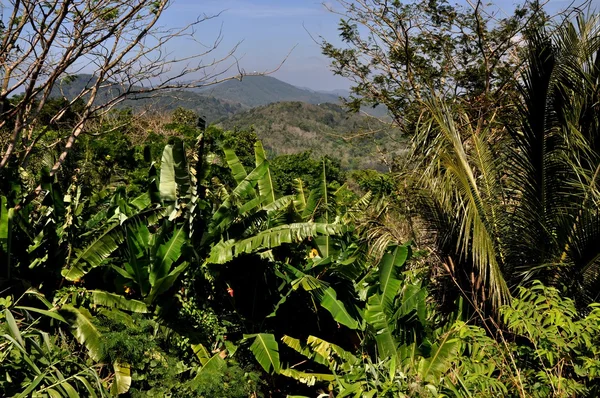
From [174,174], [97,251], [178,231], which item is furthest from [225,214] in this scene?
[97,251]

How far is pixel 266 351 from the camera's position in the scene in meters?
5.16

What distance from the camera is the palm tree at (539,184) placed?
525 cm

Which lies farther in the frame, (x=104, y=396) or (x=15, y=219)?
(x=15, y=219)

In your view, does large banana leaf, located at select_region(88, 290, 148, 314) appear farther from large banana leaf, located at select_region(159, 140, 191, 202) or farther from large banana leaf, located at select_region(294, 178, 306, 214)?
large banana leaf, located at select_region(294, 178, 306, 214)

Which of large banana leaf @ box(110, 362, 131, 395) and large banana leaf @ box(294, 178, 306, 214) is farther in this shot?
large banana leaf @ box(294, 178, 306, 214)

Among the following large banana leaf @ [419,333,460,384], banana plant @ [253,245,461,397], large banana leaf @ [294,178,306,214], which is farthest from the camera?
large banana leaf @ [294,178,306,214]

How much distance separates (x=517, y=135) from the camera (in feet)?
18.5

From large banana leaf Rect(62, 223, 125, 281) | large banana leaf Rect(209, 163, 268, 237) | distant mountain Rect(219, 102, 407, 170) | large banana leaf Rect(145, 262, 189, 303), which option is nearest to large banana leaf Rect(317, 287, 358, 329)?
large banana leaf Rect(209, 163, 268, 237)

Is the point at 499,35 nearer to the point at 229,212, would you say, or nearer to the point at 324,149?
the point at 229,212

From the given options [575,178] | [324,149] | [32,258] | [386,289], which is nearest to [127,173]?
[32,258]

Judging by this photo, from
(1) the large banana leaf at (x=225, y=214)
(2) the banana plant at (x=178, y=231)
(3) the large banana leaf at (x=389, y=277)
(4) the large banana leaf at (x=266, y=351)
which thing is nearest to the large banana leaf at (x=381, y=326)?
(3) the large banana leaf at (x=389, y=277)

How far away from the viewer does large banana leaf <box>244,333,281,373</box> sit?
16.8 feet

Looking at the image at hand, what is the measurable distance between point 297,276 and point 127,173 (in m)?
7.55

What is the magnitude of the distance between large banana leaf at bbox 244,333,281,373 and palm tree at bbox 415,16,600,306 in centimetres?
209
